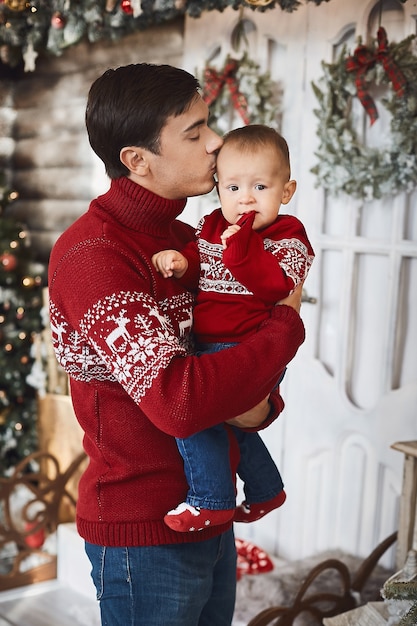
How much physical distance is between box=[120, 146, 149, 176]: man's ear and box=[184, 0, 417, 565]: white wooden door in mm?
1563

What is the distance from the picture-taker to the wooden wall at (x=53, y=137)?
13.0 ft

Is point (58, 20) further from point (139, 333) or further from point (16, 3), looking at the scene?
point (139, 333)

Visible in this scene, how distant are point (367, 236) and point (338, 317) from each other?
336 millimetres

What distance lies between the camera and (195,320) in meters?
1.52

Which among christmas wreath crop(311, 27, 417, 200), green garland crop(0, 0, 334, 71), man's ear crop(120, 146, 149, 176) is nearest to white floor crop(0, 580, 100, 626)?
christmas wreath crop(311, 27, 417, 200)

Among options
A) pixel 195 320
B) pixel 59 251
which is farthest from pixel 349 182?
pixel 59 251

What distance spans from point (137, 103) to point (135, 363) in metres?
0.45

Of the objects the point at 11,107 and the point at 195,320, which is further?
the point at 11,107

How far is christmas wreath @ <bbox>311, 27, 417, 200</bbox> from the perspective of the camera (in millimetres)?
2596

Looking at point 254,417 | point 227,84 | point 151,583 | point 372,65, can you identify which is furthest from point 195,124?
point 227,84

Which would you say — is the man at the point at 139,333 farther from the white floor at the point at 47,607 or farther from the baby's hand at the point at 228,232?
the white floor at the point at 47,607

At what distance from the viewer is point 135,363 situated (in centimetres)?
127

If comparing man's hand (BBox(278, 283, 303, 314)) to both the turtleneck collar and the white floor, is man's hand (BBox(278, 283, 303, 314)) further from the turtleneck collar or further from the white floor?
the white floor

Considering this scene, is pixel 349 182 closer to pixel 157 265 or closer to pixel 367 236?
pixel 367 236
